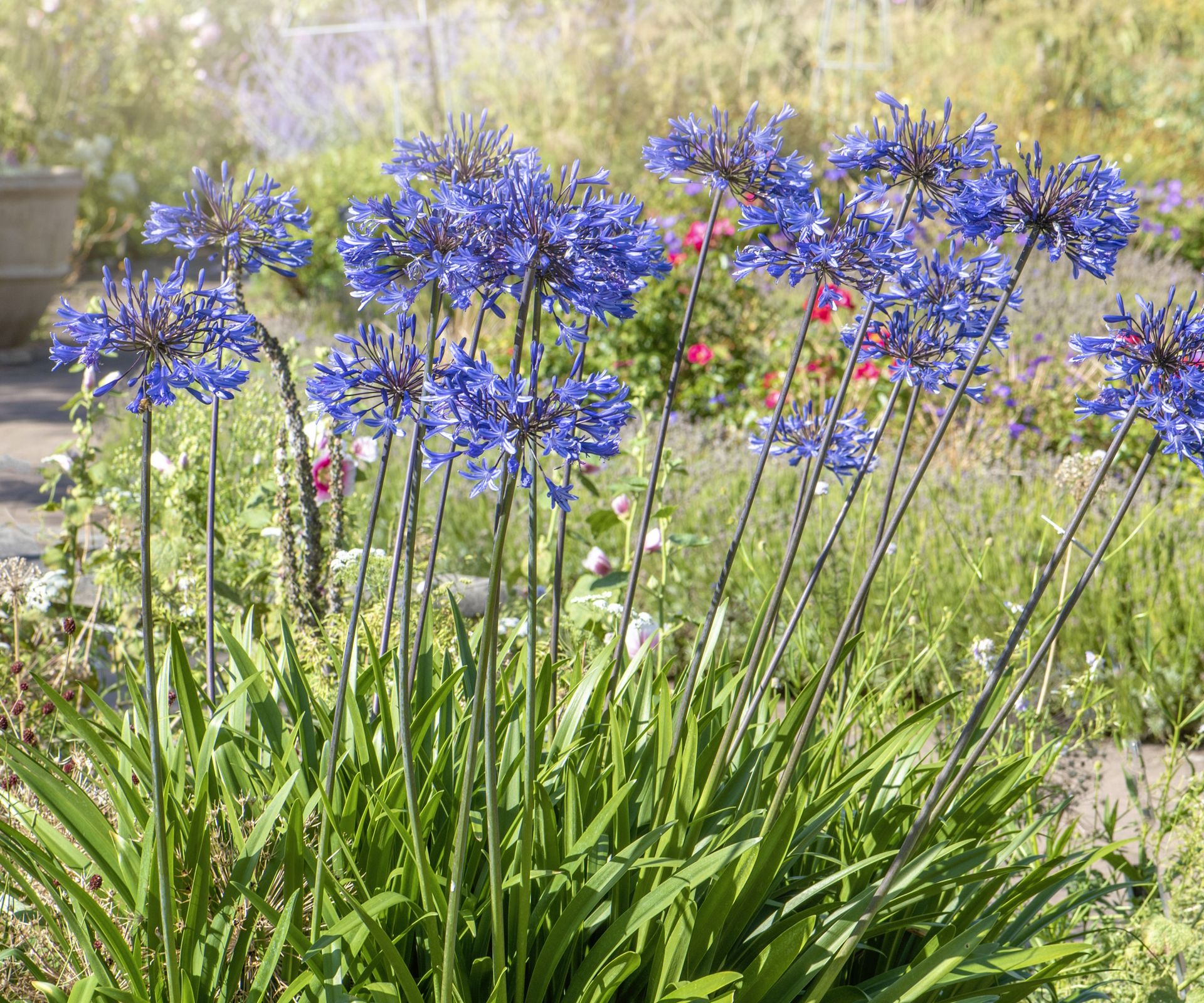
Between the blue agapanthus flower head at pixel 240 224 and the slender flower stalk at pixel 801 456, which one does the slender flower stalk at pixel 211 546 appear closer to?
the blue agapanthus flower head at pixel 240 224

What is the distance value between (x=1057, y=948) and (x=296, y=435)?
148 centimetres

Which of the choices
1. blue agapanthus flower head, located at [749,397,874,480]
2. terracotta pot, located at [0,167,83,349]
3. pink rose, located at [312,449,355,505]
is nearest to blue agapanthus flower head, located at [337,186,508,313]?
blue agapanthus flower head, located at [749,397,874,480]

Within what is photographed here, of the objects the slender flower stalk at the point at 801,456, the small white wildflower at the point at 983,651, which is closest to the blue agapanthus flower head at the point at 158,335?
the slender flower stalk at the point at 801,456

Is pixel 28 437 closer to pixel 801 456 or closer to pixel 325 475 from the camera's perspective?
pixel 325 475

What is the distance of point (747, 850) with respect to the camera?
1.36m

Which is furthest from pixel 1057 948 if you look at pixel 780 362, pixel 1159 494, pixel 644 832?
pixel 780 362

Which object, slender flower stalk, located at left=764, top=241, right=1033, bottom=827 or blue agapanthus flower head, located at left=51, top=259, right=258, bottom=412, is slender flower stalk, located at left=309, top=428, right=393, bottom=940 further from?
slender flower stalk, located at left=764, top=241, right=1033, bottom=827

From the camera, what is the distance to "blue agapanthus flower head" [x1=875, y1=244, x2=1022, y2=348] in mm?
1446

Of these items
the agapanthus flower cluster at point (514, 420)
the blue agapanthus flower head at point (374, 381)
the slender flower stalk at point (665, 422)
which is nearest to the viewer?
the agapanthus flower cluster at point (514, 420)

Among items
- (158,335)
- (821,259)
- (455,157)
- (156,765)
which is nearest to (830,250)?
(821,259)

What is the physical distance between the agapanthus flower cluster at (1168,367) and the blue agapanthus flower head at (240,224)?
1065mm

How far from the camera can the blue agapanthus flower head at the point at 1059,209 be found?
1.25 metres

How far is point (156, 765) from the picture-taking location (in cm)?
Result: 122

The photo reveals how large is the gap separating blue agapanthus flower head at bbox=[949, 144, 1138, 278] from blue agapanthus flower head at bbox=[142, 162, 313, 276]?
896 millimetres
